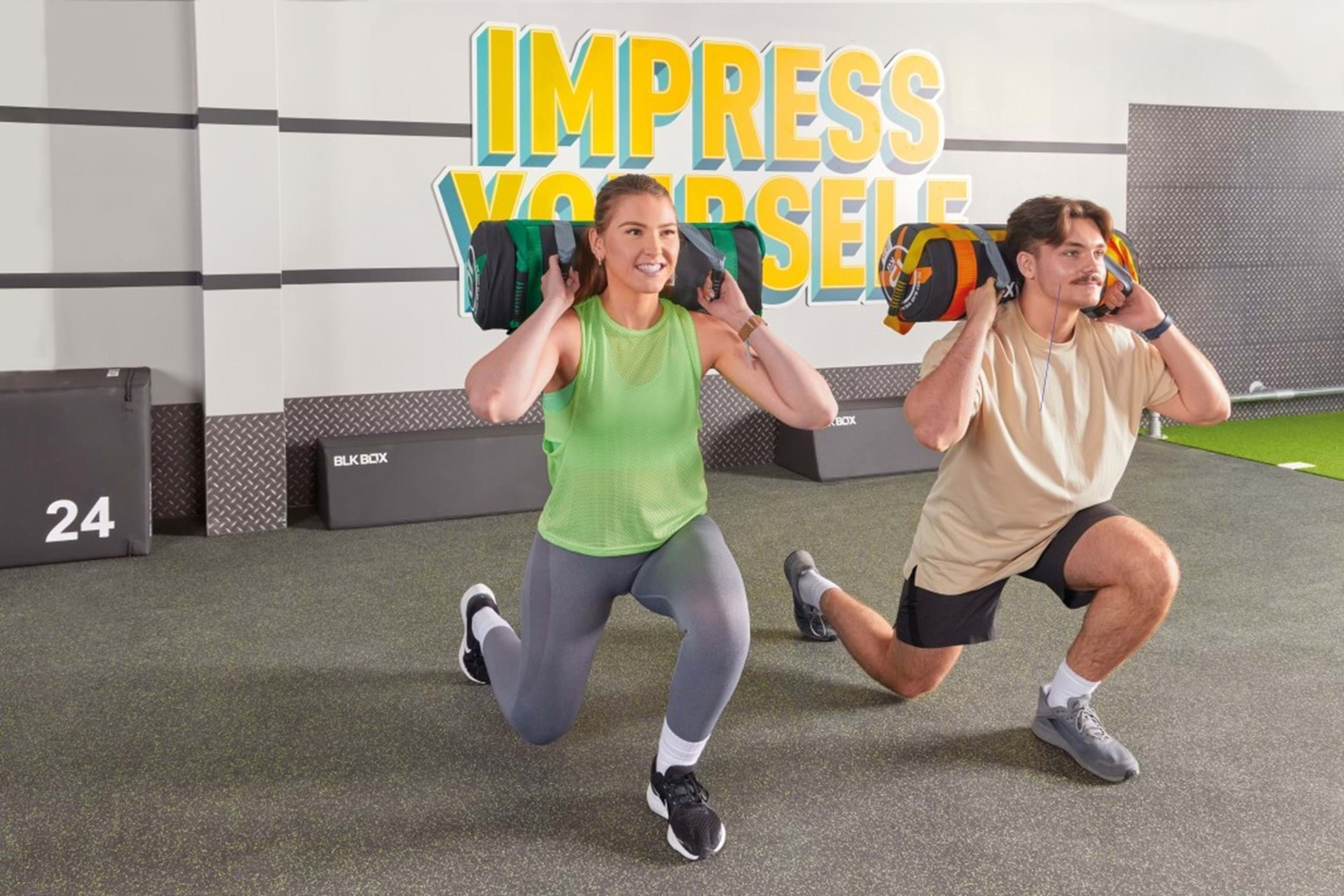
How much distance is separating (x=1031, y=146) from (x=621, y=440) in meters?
4.48

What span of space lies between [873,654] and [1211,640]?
43.1 inches

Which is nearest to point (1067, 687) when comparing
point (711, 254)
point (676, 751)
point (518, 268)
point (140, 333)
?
point (676, 751)

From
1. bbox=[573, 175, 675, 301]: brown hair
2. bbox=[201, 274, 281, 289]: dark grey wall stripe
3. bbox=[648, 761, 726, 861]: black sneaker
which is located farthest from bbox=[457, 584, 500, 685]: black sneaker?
bbox=[201, 274, 281, 289]: dark grey wall stripe

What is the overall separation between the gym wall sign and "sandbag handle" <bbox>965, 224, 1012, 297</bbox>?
2.80 meters

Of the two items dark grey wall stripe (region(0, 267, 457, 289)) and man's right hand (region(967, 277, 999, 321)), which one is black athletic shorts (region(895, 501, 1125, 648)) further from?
dark grey wall stripe (region(0, 267, 457, 289))

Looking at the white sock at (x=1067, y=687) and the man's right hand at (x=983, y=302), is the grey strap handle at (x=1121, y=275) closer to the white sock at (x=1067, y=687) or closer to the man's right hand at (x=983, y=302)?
the man's right hand at (x=983, y=302)

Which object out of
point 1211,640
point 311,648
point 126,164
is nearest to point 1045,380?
point 1211,640

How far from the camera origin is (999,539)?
2520mm

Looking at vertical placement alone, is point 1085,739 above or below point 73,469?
below

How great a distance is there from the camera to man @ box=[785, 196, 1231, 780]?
95.3 inches

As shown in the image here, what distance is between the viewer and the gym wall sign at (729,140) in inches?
197

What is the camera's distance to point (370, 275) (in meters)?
4.86

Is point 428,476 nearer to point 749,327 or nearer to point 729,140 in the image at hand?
point 729,140

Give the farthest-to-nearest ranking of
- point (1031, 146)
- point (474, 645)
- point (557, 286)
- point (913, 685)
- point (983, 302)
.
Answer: point (1031, 146) → point (474, 645) → point (913, 685) → point (983, 302) → point (557, 286)
